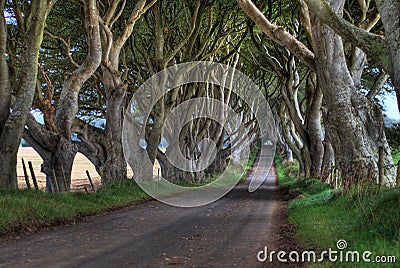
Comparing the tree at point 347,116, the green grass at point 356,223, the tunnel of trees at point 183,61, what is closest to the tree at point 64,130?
the tunnel of trees at point 183,61

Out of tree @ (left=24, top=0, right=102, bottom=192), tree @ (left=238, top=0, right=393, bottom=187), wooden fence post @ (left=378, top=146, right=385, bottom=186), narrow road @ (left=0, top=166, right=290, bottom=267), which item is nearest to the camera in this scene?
narrow road @ (left=0, top=166, right=290, bottom=267)

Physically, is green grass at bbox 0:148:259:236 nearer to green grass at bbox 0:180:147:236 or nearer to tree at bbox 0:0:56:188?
green grass at bbox 0:180:147:236

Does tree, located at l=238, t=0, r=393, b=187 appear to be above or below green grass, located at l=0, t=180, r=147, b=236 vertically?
above

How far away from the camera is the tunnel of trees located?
1191cm

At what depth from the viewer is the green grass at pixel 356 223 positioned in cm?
655

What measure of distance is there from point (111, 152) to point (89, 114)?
1231 centimetres

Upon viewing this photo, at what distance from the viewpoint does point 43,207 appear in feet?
34.9

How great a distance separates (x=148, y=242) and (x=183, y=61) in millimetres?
14057

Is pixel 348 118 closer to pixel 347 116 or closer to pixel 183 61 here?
pixel 347 116

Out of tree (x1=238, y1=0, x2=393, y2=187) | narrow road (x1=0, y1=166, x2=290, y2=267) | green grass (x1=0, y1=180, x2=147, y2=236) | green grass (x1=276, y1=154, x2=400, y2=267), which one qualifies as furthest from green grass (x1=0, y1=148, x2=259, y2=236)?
tree (x1=238, y1=0, x2=393, y2=187)

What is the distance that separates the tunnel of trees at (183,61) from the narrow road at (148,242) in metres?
3.14

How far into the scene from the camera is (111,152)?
1816cm

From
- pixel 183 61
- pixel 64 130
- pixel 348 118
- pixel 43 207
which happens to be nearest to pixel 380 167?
pixel 348 118

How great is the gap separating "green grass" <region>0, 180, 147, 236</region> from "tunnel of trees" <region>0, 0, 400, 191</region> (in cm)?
113
